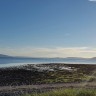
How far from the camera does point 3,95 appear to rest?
20.0 meters

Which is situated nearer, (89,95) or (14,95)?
(89,95)

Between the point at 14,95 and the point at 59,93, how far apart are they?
4101 mm

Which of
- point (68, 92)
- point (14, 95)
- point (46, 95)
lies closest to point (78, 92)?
point (68, 92)

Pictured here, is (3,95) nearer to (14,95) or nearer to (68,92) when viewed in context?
(14,95)

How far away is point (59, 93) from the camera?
1673cm

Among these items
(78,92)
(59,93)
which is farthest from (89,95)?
(59,93)

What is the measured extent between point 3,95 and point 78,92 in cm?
554

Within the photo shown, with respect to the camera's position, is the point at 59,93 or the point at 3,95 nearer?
the point at 59,93

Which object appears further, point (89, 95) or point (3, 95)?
point (3, 95)

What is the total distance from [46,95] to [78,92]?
1847mm

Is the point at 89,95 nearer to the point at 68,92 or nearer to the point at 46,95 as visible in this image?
the point at 68,92

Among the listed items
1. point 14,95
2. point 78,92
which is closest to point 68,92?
point 78,92

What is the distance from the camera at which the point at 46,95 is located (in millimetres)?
16625

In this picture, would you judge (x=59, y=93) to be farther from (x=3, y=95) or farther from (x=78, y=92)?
(x=3, y=95)
